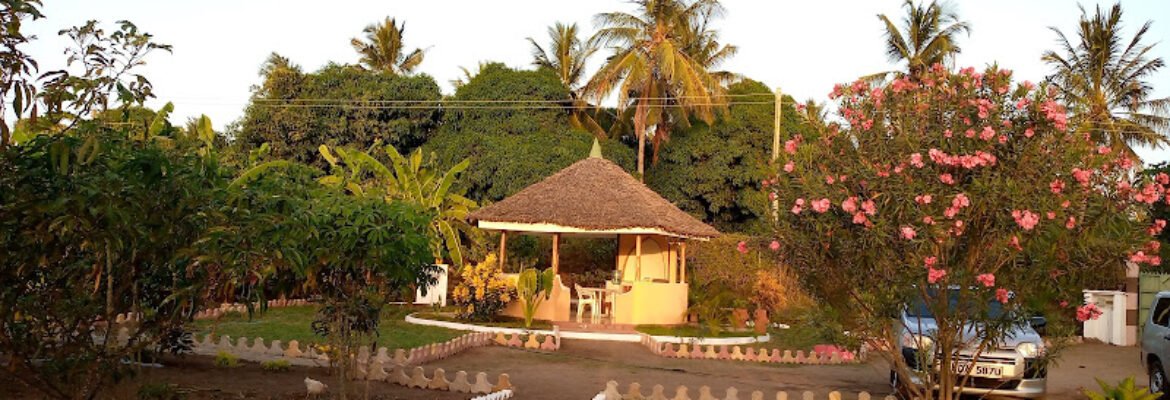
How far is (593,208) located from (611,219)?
78 cm

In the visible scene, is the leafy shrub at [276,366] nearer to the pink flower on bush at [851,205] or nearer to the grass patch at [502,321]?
the pink flower on bush at [851,205]

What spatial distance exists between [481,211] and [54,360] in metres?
19.9

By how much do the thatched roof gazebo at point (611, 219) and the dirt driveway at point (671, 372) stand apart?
4546 mm

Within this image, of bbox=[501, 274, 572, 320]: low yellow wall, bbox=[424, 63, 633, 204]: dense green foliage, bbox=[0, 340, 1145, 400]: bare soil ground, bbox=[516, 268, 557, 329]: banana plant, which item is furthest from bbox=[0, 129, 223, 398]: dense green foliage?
bbox=[424, 63, 633, 204]: dense green foliage

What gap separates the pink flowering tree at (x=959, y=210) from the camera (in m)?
7.91

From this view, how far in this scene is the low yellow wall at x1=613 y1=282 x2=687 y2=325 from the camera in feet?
78.6

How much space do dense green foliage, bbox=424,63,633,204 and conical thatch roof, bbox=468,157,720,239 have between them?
40.2 ft

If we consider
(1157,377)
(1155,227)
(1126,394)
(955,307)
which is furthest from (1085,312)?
(1157,377)

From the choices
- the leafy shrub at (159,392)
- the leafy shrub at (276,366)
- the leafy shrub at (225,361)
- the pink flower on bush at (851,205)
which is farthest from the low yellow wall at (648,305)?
the leafy shrub at (159,392)

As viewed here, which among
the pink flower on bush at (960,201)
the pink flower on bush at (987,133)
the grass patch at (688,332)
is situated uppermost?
the pink flower on bush at (987,133)

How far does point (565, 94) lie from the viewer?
42969 millimetres

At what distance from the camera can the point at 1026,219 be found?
7.59 meters

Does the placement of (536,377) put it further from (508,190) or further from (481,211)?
(508,190)

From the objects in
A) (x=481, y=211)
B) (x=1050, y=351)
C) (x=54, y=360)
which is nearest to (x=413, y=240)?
(x=54, y=360)
